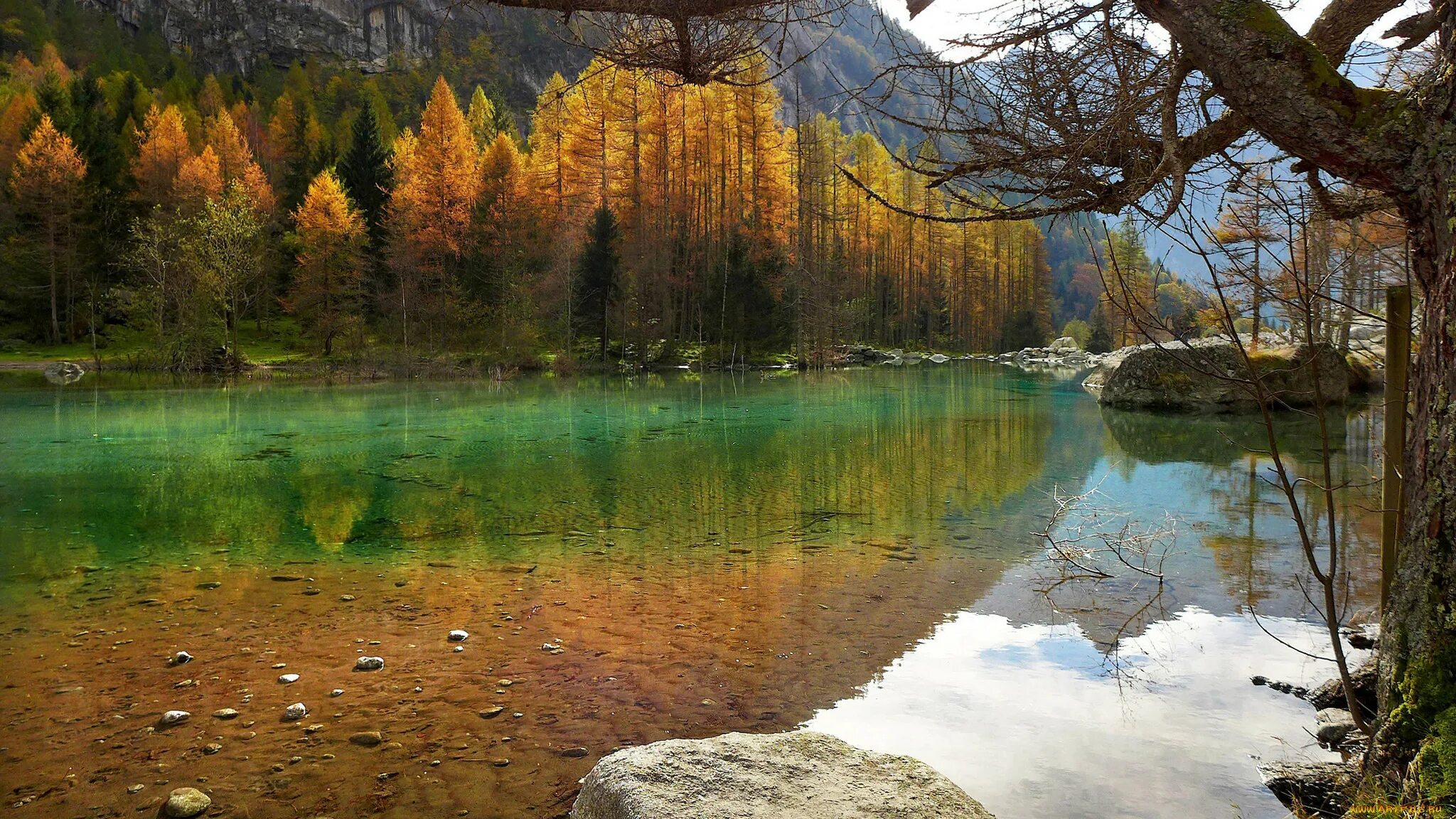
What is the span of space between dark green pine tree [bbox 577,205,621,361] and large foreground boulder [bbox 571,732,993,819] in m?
31.8

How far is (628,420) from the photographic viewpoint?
16797 mm

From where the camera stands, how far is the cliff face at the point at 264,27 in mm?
82000

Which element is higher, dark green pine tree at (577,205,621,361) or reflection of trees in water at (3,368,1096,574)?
dark green pine tree at (577,205,621,361)

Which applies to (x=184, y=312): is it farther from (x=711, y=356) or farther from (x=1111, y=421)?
(x=1111, y=421)

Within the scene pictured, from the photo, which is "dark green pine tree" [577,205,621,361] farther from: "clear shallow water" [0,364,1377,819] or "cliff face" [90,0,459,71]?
"cliff face" [90,0,459,71]

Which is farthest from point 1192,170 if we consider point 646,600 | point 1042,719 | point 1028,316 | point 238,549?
point 1028,316

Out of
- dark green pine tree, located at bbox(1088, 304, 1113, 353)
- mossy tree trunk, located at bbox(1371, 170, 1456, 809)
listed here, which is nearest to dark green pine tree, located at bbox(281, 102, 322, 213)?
dark green pine tree, located at bbox(1088, 304, 1113, 353)

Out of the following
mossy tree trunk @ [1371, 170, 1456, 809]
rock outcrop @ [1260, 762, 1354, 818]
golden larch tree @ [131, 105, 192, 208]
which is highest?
golden larch tree @ [131, 105, 192, 208]

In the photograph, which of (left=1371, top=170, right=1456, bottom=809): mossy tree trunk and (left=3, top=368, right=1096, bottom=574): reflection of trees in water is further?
(left=3, top=368, right=1096, bottom=574): reflection of trees in water

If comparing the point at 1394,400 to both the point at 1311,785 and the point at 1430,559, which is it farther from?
the point at 1311,785

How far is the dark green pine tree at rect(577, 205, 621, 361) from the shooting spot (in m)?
33.6

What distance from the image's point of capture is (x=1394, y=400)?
A: 308cm

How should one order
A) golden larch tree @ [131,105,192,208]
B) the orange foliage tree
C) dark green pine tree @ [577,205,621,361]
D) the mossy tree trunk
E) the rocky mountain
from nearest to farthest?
the mossy tree trunk
dark green pine tree @ [577,205,621,361]
the orange foliage tree
golden larch tree @ [131,105,192,208]
the rocky mountain

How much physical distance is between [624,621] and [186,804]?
2.45m
